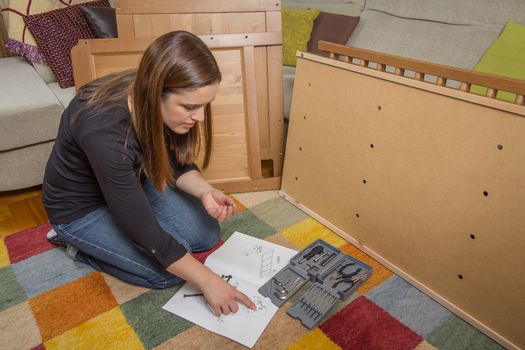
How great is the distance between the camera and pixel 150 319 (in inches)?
41.8

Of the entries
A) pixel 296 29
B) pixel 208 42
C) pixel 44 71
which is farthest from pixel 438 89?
pixel 44 71

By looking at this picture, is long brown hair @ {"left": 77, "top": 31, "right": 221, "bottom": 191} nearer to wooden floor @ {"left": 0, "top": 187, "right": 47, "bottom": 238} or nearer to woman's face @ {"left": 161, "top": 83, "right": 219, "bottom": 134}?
woman's face @ {"left": 161, "top": 83, "right": 219, "bottom": 134}

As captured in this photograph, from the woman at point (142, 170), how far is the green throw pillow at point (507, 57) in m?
1.04

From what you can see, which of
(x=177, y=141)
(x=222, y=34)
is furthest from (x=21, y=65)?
(x=177, y=141)

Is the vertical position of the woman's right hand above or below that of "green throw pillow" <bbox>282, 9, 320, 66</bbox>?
below

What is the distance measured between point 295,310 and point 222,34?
1019mm

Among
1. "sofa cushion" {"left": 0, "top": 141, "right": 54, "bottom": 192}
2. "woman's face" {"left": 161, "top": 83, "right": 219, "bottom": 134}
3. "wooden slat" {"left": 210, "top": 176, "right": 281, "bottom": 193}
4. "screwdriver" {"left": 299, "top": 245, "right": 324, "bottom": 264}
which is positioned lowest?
"screwdriver" {"left": 299, "top": 245, "right": 324, "bottom": 264}

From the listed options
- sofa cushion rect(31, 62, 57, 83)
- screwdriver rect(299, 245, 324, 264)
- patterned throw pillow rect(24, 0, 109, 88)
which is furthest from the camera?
sofa cushion rect(31, 62, 57, 83)

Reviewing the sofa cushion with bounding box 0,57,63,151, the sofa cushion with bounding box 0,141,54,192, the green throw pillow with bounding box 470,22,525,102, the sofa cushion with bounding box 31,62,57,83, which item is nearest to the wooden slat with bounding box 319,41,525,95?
the green throw pillow with bounding box 470,22,525,102

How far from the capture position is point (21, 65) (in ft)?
6.59

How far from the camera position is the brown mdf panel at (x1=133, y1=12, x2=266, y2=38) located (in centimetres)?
143

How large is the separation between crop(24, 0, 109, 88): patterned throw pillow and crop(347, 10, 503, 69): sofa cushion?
1.38 m

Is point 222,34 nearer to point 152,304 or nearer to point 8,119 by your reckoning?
point 8,119

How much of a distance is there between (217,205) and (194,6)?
0.78m
